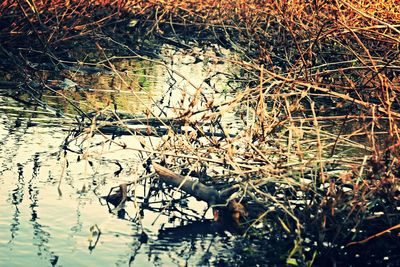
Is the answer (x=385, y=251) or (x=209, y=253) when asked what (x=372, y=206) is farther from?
(x=209, y=253)

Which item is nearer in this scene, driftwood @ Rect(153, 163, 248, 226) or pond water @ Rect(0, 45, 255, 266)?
pond water @ Rect(0, 45, 255, 266)

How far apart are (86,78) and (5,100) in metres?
3.16

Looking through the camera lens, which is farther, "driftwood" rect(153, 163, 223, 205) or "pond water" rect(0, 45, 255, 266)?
"driftwood" rect(153, 163, 223, 205)

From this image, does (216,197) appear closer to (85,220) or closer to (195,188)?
(195,188)

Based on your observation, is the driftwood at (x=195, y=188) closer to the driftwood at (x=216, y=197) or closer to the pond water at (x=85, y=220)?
the driftwood at (x=216, y=197)

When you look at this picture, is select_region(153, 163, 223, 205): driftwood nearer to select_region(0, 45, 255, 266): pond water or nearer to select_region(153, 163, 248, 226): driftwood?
select_region(153, 163, 248, 226): driftwood

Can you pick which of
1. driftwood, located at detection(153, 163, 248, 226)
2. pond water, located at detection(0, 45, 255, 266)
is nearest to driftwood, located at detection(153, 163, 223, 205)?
driftwood, located at detection(153, 163, 248, 226)

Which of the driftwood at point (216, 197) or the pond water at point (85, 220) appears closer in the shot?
the pond water at point (85, 220)

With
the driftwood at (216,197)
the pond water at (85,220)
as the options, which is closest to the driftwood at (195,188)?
the driftwood at (216,197)

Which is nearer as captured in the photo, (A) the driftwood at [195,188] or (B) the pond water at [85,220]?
(B) the pond water at [85,220]

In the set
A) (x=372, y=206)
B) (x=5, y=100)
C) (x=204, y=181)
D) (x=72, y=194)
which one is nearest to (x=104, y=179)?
(x=72, y=194)

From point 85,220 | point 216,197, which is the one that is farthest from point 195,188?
point 85,220

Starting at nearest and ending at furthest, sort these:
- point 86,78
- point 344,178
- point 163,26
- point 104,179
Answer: point 344,178 < point 104,179 < point 86,78 < point 163,26

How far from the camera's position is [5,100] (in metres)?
11.3
